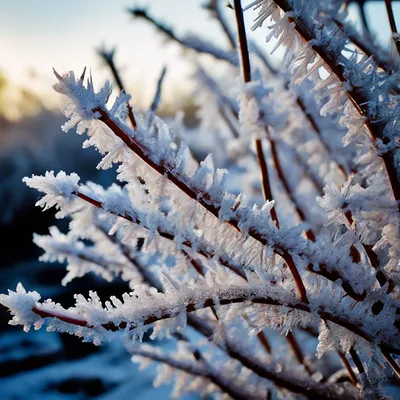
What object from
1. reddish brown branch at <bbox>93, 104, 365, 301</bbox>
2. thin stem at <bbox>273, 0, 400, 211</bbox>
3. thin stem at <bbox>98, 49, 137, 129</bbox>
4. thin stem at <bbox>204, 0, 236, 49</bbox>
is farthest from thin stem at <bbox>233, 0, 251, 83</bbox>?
thin stem at <bbox>204, 0, 236, 49</bbox>

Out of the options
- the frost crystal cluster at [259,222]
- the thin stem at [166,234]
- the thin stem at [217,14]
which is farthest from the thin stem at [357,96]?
the thin stem at [217,14]

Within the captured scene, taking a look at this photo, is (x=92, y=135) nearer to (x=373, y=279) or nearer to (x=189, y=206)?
(x=189, y=206)

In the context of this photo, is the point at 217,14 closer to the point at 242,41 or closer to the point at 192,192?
the point at 242,41

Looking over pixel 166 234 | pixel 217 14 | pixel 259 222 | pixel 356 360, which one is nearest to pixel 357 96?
pixel 259 222

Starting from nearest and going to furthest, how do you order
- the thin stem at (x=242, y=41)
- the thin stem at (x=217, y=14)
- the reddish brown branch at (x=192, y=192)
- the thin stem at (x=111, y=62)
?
the reddish brown branch at (x=192, y=192), the thin stem at (x=242, y=41), the thin stem at (x=111, y=62), the thin stem at (x=217, y=14)

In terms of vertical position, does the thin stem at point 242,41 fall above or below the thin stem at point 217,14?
below

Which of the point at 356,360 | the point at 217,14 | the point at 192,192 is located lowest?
the point at 356,360

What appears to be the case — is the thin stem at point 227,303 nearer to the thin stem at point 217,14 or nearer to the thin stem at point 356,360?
the thin stem at point 356,360

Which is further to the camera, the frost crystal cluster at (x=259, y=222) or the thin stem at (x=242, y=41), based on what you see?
the thin stem at (x=242, y=41)

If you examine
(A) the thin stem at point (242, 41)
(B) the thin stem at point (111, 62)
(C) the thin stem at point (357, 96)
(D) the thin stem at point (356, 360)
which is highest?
(B) the thin stem at point (111, 62)

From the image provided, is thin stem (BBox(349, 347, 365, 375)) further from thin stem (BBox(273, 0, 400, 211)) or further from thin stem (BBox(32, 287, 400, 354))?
thin stem (BBox(273, 0, 400, 211))

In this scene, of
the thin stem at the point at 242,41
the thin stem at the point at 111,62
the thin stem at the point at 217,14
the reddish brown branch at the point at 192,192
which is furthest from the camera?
the thin stem at the point at 217,14
